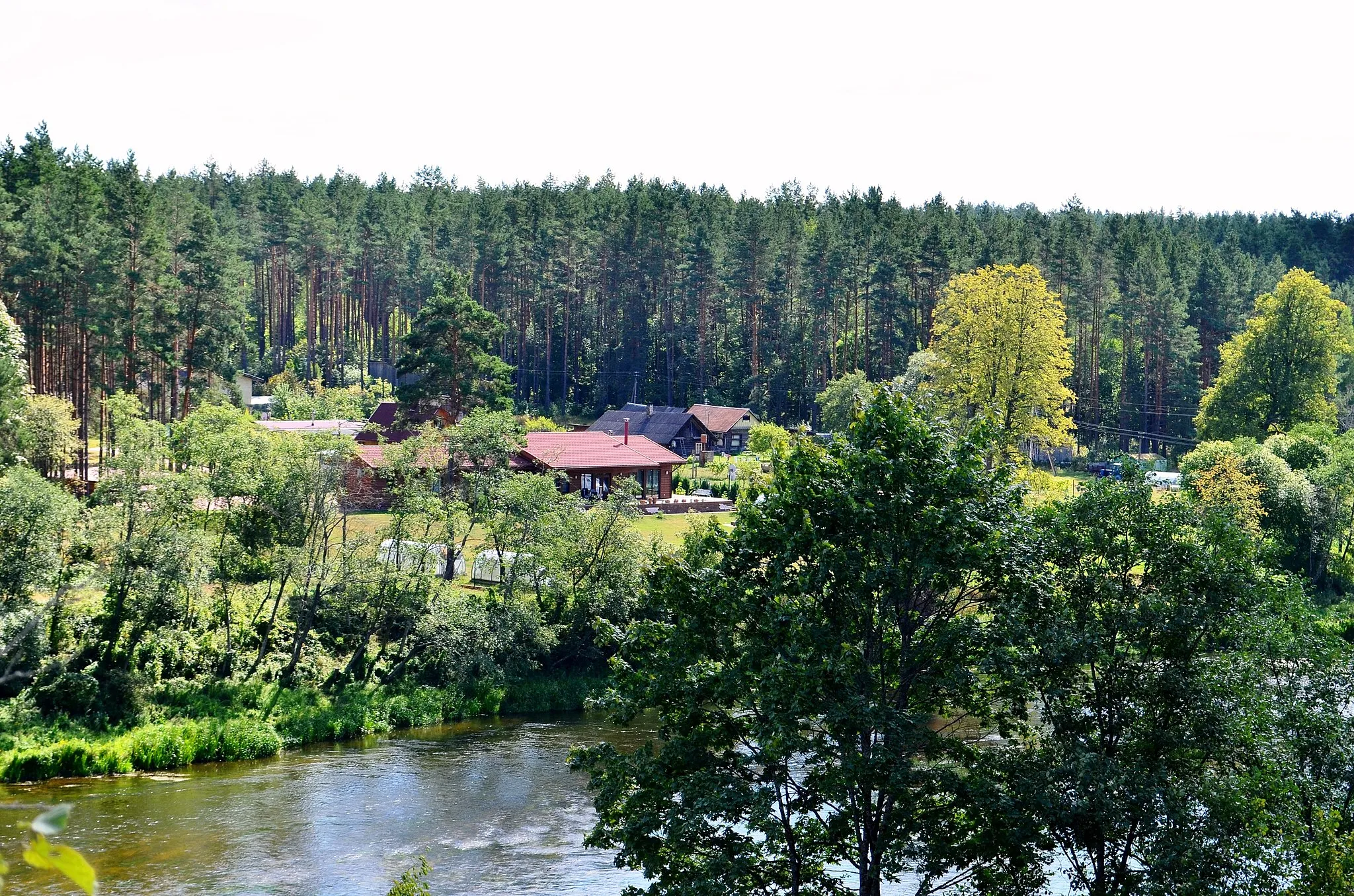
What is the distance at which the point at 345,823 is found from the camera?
2928cm

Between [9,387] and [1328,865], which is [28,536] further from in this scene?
[1328,865]

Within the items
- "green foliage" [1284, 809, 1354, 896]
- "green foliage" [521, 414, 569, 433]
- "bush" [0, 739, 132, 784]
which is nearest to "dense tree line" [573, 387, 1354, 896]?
"green foliage" [1284, 809, 1354, 896]

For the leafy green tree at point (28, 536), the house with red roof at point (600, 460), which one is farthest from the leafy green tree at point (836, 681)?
the house with red roof at point (600, 460)

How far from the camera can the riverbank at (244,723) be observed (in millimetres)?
33062

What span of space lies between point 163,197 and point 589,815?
73196 millimetres

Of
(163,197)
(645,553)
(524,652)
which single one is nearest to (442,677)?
(524,652)

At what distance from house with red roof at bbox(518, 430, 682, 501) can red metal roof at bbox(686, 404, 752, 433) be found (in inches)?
579

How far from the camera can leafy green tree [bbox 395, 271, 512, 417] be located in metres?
67.8

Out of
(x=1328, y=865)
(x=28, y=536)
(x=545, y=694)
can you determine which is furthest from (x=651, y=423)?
(x=1328, y=865)

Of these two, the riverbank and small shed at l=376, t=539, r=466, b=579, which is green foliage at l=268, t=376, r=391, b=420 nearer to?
small shed at l=376, t=539, r=466, b=579

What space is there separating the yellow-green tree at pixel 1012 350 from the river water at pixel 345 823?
16.2m

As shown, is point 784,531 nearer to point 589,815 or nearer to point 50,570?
point 589,815

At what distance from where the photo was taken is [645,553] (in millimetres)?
45031

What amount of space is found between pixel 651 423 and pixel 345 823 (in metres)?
61.8
